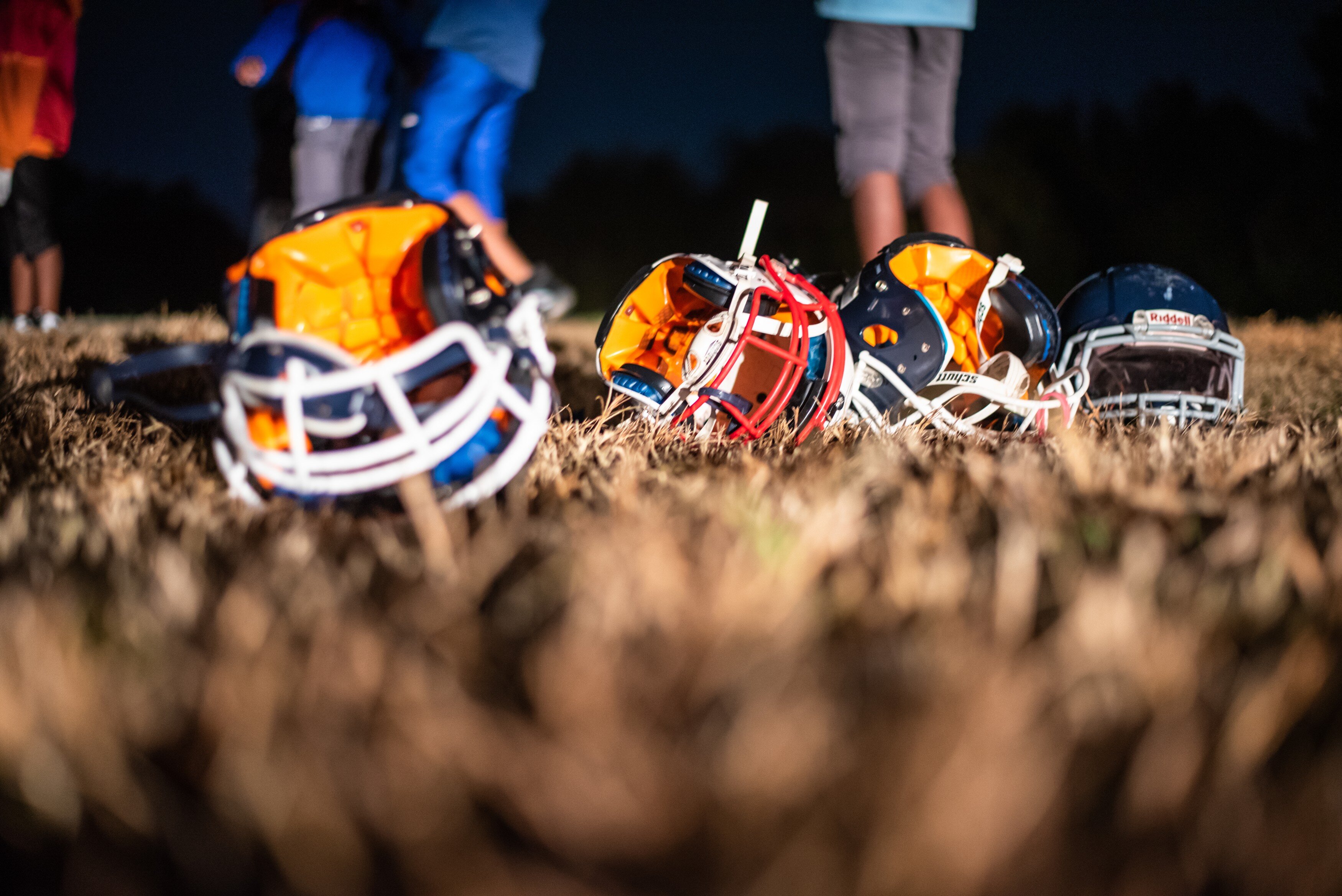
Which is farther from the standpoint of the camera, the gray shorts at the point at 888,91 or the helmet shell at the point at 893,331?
the gray shorts at the point at 888,91

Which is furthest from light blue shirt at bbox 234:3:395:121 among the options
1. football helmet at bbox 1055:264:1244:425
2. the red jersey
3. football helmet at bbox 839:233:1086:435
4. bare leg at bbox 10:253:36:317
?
football helmet at bbox 1055:264:1244:425

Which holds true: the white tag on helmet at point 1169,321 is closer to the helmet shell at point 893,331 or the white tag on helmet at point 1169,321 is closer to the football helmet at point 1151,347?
the football helmet at point 1151,347

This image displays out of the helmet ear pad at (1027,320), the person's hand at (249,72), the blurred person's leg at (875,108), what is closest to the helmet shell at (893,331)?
the helmet ear pad at (1027,320)

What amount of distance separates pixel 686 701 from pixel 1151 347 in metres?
1.50

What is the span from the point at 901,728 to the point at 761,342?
767 millimetres

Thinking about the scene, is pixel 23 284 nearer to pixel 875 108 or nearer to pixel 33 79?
pixel 33 79

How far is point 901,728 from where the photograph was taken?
1.22 feet

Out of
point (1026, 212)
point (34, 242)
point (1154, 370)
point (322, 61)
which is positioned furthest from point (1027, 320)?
point (1026, 212)

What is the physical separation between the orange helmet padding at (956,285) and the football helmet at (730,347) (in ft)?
0.68

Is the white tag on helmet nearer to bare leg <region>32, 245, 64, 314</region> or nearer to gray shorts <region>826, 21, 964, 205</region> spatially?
gray shorts <region>826, 21, 964, 205</region>

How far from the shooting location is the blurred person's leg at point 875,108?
1.75m

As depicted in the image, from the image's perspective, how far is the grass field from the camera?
0.33 metres

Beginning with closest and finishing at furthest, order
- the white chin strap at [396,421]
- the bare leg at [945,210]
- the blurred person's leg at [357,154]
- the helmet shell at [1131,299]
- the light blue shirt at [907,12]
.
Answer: the white chin strap at [396,421], the helmet shell at [1131,299], the light blue shirt at [907,12], the bare leg at [945,210], the blurred person's leg at [357,154]

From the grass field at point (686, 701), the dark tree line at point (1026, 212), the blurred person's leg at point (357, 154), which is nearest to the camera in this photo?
the grass field at point (686, 701)
